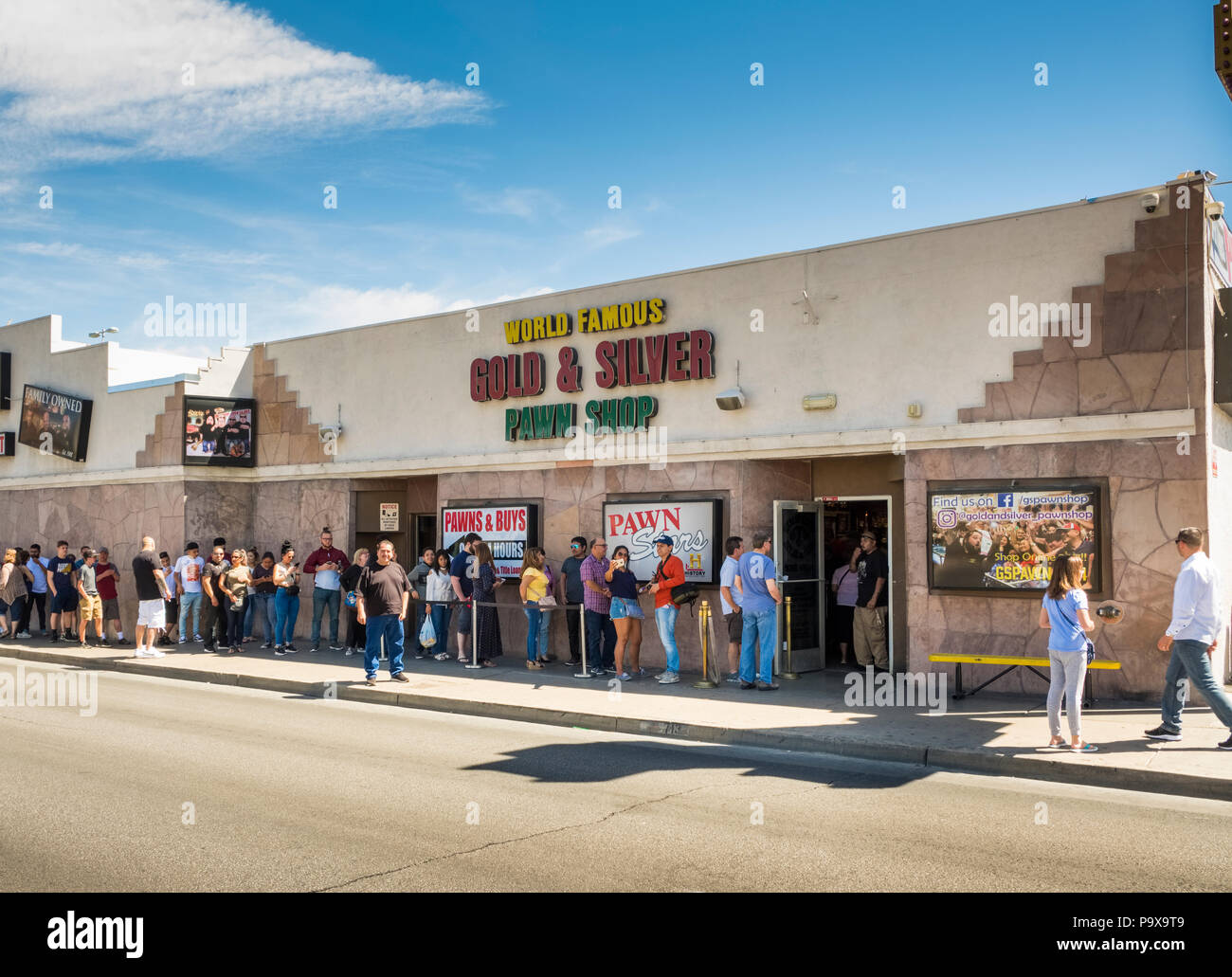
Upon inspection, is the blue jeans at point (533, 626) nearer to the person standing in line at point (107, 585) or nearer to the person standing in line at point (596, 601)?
the person standing in line at point (596, 601)

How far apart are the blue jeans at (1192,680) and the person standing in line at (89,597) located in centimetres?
1672

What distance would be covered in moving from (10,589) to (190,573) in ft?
15.9

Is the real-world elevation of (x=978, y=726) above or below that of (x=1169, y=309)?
below

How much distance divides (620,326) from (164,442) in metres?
10.3

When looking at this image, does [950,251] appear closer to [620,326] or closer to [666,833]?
[620,326]

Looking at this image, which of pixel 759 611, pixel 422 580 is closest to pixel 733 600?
pixel 759 611

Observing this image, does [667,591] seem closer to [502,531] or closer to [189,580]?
[502,531]

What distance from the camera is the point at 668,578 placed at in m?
13.7

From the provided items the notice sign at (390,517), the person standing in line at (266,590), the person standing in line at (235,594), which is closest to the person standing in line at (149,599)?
the person standing in line at (235,594)

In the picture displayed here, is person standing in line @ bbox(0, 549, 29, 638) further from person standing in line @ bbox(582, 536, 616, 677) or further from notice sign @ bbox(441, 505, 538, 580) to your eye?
person standing in line @ bbox(582, 536, 616, 677)

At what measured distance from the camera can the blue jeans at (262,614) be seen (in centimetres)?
1764

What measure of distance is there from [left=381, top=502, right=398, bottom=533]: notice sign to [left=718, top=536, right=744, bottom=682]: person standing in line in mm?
7668
